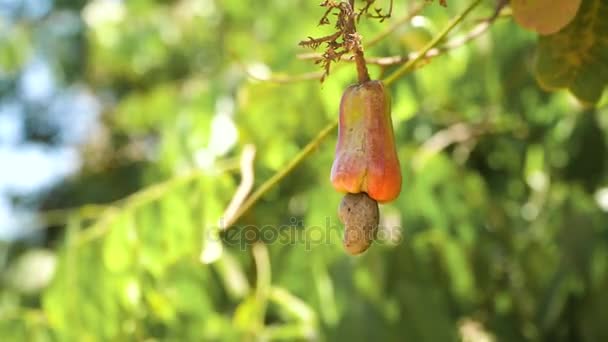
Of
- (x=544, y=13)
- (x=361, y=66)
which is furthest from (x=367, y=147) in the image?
(x=544, y=13)

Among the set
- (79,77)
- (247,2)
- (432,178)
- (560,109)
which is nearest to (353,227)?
(432,178)

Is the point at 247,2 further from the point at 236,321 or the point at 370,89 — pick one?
the point at 370,89
